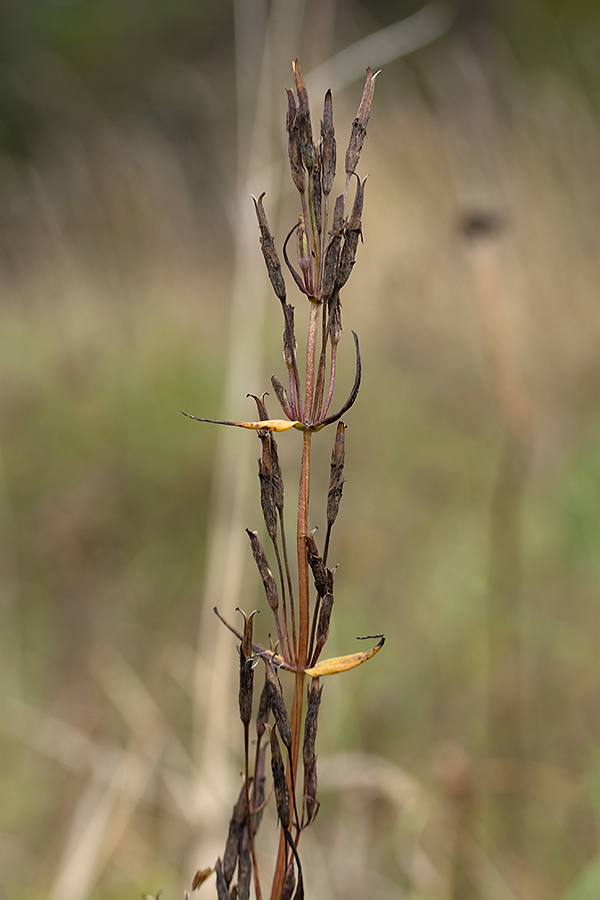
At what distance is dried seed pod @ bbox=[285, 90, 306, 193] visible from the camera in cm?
55

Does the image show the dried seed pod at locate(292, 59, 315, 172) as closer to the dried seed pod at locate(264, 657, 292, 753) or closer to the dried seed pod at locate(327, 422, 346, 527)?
the dried seed pod at locate(327, 422, 346, 527)

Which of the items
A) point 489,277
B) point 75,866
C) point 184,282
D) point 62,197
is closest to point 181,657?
point 75,866

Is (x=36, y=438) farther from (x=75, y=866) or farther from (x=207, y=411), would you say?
(x=75, y=866)

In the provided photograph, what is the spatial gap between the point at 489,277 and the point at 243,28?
42.9 inches

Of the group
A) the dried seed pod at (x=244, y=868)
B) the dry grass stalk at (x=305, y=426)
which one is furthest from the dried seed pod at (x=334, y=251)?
the dried seed pod at (x=244, y=868)

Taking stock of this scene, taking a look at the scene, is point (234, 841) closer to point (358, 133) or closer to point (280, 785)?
point (280, 785)

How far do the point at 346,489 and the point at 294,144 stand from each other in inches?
116

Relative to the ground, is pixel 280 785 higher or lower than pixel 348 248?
lower

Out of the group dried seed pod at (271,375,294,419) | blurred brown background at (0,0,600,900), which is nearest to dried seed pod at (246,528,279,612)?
dried seed pod at (271,375,294,419)

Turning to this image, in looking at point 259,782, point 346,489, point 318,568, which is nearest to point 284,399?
point 318,568

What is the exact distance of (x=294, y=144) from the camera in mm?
549

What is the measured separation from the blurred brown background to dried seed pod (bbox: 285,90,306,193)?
109 centimetres

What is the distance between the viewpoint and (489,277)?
1732 millimetres

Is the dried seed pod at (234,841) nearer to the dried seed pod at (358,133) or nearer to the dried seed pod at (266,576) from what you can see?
the dried seed pod at (266,576)
